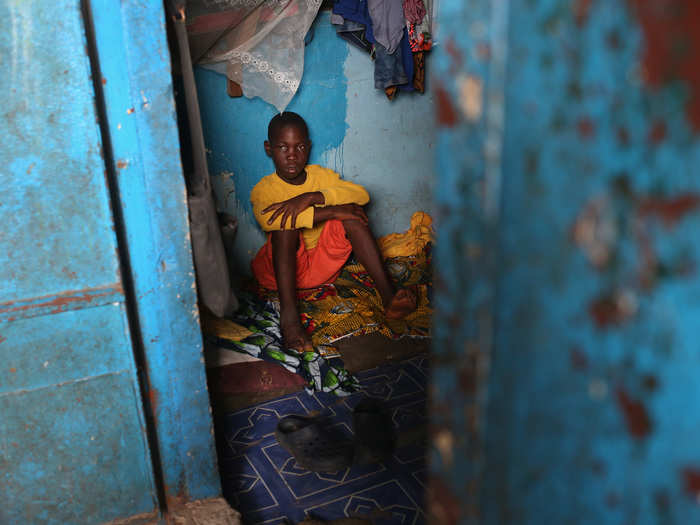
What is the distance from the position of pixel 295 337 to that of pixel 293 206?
0.76 meters

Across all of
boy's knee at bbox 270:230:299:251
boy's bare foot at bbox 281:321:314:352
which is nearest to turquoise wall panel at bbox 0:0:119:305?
boy's bare foot at bbox 281:321:314:352

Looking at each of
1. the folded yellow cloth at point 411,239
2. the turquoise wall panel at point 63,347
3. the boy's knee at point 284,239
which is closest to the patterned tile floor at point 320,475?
the turquoise wall panel at point 63,347

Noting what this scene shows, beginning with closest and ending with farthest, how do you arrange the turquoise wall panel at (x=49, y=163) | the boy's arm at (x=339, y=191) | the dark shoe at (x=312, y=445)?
A: the turquoise wall panel at (x=49, y=163), the dark shoe at (x=312, y=445), the boy's arm at (x=339, y=191)

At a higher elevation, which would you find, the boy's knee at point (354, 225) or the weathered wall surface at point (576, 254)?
the weathered wall surface at point (576, 254)

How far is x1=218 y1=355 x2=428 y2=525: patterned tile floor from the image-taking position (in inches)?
70.5

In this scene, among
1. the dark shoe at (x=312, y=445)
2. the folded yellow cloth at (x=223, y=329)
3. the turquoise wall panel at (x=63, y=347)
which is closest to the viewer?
the turquoise wall panel at (x=63, y=347)

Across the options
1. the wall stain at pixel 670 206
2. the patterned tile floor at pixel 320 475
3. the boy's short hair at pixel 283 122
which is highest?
the boy's short hair at pixel 283 122

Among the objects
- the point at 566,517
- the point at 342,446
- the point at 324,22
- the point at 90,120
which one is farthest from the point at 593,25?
the point at 324,22

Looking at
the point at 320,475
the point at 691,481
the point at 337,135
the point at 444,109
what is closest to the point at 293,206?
the point at 337,135

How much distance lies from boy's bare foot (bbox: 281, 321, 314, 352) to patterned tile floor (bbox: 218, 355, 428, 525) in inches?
10.7

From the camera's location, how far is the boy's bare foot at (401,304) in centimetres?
282

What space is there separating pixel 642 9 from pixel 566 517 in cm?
31

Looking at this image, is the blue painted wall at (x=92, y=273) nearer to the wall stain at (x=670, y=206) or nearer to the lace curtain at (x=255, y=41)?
the wall stain at (x=670, y=206)

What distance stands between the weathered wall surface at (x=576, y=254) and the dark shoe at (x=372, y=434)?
5.59 ft
